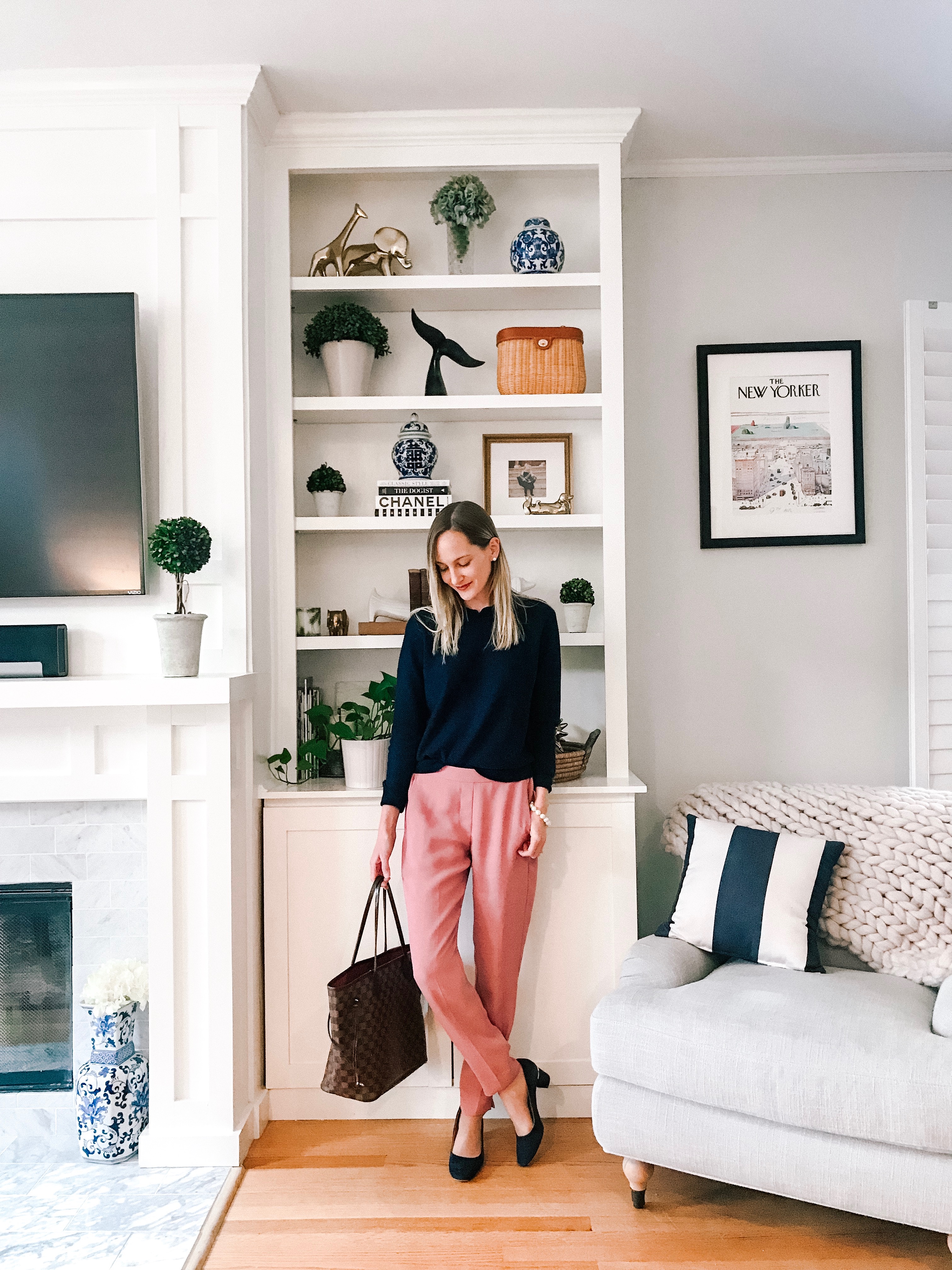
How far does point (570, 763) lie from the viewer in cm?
249

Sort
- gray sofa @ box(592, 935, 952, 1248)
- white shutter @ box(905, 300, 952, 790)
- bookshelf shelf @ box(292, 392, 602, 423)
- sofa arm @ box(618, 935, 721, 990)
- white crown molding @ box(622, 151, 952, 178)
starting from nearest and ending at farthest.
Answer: gray sofa @ box(592, 935, 952, 1248), sofa arm @ box(618, 935, 721, 990), bookshelf shelf @ box(292, 392, 602, 423), white shutter @ box(905, 300, 952, 790), white crown molding @ box(622, 151, 952, 178)

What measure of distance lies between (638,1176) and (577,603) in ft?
4.64

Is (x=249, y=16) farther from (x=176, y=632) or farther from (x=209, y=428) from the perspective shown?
(x=176, y=632)

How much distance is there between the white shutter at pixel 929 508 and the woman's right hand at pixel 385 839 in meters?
1.61

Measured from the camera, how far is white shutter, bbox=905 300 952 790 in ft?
8.85

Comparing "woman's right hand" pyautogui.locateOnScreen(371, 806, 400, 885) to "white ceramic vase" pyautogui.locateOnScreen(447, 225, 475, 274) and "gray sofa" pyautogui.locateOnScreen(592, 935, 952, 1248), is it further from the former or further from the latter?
"white ceramic vase" pyautogui.locateOnScreen(447, 225, 475, 274)

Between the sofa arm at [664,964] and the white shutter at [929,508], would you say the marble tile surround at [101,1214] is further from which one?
the white shutter at [929,508]

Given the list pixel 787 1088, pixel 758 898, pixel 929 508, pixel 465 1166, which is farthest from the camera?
pixel 929 508

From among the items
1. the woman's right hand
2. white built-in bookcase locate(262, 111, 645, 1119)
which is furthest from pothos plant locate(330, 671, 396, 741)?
the woman's right hand

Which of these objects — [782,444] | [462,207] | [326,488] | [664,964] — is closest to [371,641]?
[326,488]

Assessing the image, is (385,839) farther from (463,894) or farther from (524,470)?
(524,470)

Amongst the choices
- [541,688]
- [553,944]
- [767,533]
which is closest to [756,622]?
[767,533]

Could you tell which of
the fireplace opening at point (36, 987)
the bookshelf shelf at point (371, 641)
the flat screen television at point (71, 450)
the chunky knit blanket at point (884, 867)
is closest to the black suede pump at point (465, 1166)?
the chunky knit blanket at point (884, 867)

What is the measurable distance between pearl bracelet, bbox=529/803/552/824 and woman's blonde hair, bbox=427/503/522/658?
38cm
